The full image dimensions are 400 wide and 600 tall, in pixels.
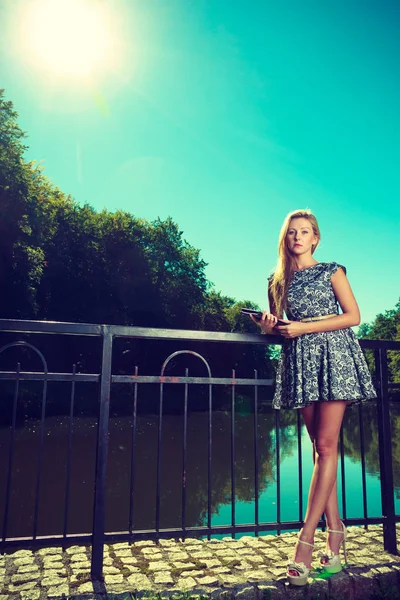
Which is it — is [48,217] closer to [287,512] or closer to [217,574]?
[287,512]

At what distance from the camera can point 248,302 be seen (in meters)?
55.8

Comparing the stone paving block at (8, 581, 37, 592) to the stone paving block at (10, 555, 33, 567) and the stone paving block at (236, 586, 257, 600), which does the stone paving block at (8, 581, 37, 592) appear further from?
the stone paving block at (236, 586, 257, 600)

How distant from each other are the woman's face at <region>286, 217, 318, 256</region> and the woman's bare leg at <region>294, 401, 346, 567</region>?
967 mm

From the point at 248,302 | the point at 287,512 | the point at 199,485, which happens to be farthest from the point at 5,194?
the point at 248,302

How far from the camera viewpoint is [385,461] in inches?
128

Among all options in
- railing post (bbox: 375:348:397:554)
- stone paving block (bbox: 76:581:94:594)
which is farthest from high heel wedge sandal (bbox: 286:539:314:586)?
stone paving block (bbox: 76:581:94:594)

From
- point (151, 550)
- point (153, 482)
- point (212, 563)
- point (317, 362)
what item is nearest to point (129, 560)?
point (151, 550)

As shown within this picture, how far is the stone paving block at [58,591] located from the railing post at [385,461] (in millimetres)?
2098

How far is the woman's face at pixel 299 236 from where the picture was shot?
296cm

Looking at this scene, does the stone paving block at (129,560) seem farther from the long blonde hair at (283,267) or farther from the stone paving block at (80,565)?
the long blonde hair at (283,267)

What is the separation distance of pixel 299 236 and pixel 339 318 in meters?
0.59

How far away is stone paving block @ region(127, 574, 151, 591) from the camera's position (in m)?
2.48

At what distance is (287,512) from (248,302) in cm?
5000

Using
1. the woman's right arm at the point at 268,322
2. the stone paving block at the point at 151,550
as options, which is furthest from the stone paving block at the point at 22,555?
the woman's right arm at the point at 268,322
